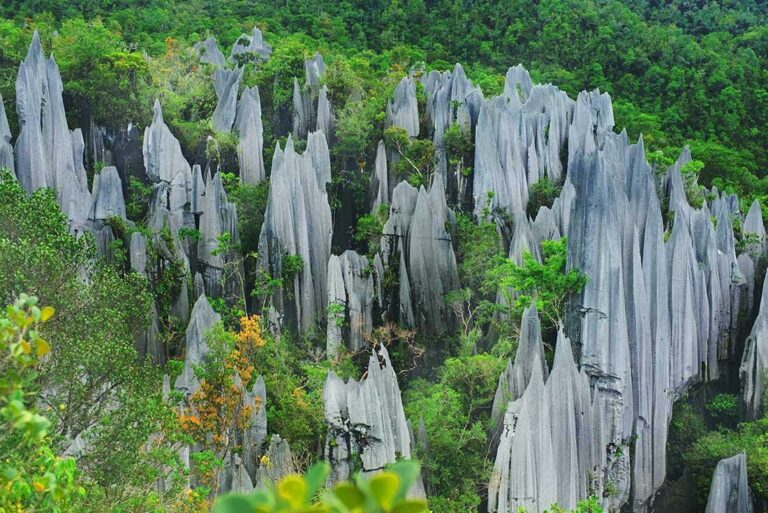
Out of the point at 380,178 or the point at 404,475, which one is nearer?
the point at 404,475

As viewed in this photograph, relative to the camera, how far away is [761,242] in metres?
22.9

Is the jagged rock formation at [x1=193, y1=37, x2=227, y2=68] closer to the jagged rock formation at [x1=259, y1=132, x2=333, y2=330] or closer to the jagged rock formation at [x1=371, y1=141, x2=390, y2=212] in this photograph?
the jagged rock formation at [x1=371, y1=141, x2=390, y2=212]

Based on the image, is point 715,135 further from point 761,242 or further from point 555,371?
point 555,371

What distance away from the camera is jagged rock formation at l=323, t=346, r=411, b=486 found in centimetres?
1330

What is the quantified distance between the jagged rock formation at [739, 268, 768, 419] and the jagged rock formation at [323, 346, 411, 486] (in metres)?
8.79

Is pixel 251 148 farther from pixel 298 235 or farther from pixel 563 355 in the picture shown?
pixel 563 355

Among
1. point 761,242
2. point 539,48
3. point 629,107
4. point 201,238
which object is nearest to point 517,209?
point 761,242

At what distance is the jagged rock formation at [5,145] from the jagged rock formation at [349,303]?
725cm

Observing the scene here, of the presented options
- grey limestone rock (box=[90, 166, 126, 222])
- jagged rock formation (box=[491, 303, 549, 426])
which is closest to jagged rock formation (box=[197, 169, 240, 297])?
grey limestone rock (box=[90, 166, 126, 222])

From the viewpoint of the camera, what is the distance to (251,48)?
29.5 meters

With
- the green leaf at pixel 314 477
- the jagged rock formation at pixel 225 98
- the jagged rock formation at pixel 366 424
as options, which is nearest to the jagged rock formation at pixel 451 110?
the jagged rock formation at pixel 225 98

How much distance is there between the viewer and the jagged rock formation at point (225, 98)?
78.9ft

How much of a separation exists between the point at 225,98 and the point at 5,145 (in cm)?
719

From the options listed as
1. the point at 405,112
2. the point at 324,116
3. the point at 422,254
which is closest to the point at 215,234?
the point at 422,254
